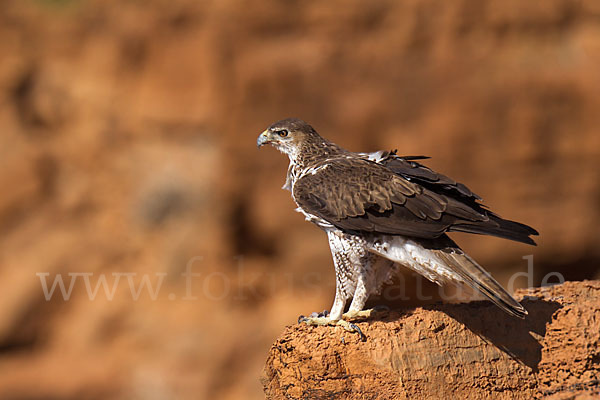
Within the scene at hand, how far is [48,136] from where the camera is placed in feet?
37.5

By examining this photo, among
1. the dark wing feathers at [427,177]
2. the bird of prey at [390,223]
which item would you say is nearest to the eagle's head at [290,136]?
the bird of prey at [390,223]

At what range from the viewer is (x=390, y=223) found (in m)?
4.66

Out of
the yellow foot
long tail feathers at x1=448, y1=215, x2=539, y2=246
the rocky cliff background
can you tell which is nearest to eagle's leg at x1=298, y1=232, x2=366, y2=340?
the yellow foot

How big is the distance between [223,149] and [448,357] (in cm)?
677

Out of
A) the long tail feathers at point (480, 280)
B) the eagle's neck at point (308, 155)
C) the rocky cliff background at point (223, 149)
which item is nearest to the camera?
Answer: the long tail feathers at point (480, 280)

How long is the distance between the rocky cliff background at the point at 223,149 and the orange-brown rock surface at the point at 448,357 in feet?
20.3

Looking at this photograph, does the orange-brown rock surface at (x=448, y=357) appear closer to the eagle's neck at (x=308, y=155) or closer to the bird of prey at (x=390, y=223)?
the bird of prey at (x=390, y=223)

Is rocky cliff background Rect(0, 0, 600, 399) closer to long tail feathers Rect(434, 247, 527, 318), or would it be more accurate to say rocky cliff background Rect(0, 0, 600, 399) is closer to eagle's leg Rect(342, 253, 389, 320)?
eagle's leg Rect(342, 253, 389, 320)

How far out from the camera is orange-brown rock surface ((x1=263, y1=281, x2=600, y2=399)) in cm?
458

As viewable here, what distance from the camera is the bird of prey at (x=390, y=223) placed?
4582 mm

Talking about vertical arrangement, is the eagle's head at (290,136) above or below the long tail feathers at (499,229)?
above

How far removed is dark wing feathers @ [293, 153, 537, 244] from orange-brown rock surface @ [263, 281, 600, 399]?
61 centimetres

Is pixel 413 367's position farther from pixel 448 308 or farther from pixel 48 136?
pixel 48 136

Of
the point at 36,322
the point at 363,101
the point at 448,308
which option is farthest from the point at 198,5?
the point at 448,308
